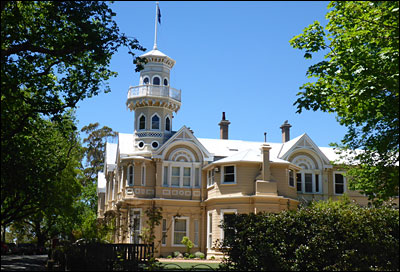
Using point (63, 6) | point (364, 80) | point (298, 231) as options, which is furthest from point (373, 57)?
point (63, 6)

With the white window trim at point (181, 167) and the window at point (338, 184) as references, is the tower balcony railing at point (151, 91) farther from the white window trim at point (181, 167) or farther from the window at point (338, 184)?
the window at point (338, 184)

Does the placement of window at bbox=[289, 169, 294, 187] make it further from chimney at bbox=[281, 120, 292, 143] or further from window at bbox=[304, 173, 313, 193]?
chimney at bbox=[281, 120, 292, 143]

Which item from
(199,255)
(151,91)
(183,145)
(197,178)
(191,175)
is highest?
(151,91)

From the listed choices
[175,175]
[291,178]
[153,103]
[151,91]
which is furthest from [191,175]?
[291,178]

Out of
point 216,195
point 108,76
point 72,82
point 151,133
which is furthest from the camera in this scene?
point 151,133

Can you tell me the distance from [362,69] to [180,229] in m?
24.9

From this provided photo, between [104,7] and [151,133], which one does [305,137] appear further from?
[104,7]

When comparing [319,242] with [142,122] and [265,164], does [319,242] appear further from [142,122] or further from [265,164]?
[142,122]

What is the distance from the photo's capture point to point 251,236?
17.7 meters

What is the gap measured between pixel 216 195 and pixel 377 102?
66.6 ft

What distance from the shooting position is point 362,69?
637 inches

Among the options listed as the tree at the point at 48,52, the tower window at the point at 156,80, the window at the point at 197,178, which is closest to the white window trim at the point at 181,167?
the window at the point at 197,178

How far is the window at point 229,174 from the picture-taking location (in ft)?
117

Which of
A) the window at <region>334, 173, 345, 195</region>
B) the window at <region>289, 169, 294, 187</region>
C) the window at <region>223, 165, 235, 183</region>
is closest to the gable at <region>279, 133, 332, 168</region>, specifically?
the window at <region>334, 173, 345, 195</region>
